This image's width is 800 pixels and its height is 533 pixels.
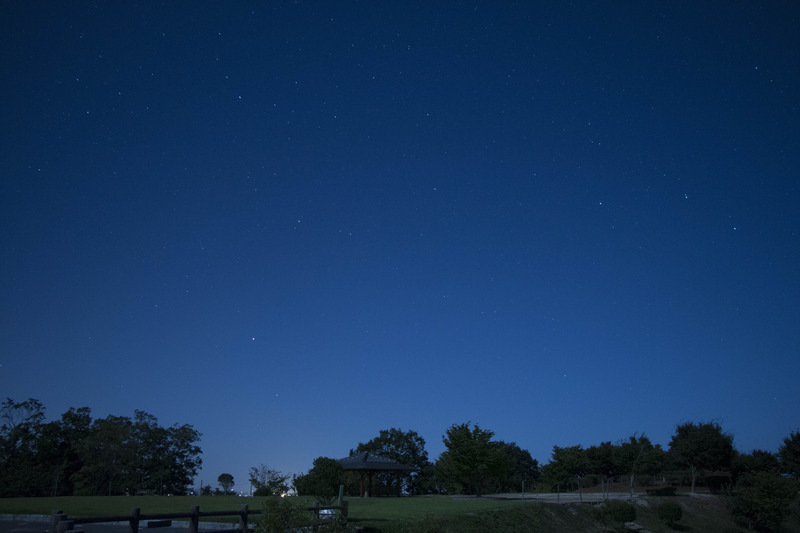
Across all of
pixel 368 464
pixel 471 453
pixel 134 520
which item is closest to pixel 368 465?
pixel 368 464

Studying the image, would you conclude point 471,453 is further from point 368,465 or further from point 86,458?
point 86,458

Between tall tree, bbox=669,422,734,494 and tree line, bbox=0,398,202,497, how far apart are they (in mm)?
51571

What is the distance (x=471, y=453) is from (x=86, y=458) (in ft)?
126

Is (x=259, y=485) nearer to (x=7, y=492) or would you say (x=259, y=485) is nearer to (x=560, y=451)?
(x=560, y=451)

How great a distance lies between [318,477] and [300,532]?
74.4ft

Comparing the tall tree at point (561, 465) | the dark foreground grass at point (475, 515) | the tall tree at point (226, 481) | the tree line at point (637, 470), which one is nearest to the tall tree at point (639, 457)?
the tree line at point (637, 470)

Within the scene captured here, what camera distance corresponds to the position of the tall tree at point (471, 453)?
4966 centimetres

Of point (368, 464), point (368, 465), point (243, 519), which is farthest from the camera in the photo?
point (368, 464)

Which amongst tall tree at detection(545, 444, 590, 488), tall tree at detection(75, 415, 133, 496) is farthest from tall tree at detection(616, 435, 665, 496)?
tall tree at detection(75, 415, 133, 496)

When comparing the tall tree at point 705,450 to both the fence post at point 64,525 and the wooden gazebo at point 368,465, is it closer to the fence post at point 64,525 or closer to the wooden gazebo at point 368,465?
the wooden gazebo at point 368,465

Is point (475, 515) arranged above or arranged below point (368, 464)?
below

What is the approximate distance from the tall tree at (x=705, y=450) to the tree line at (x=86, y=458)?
169 ft

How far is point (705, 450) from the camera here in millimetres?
51344

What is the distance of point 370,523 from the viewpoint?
23109 mm
